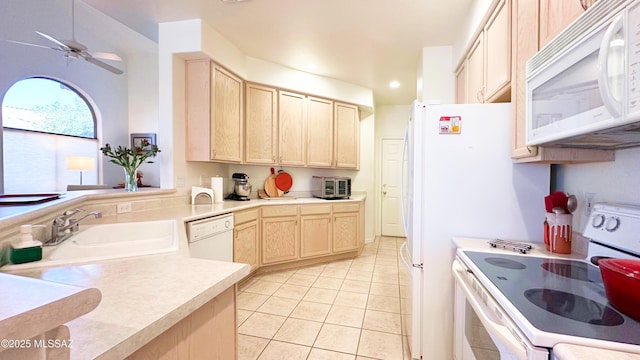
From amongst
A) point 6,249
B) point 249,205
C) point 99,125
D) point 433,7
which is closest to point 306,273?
point 249,205

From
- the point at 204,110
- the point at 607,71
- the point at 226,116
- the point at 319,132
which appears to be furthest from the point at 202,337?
the point at 319,132

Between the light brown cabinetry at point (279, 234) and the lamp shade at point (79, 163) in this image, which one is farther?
the lamp shade at point (79, 163)

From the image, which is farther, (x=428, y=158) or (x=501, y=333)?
(x=428, y=158)

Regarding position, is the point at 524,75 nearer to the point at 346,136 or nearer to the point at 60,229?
the point at 60,229

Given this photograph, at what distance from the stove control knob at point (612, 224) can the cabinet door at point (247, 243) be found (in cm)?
259

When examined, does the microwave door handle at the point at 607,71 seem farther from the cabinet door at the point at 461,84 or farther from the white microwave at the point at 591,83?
the cabinet door at the point at 461,84

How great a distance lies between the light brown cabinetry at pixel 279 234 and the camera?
128 inches

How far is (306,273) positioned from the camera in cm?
341

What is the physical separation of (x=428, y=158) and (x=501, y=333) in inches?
41.6

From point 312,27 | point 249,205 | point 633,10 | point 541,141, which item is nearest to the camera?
point 633,10

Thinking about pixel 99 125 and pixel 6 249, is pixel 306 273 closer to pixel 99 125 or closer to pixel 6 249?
pixel 6 249

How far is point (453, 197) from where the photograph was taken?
167 centimetres

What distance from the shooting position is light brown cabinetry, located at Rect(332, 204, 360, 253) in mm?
3785

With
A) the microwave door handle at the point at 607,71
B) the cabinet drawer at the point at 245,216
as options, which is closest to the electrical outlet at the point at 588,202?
the microwave door handle at the point at 607,71
